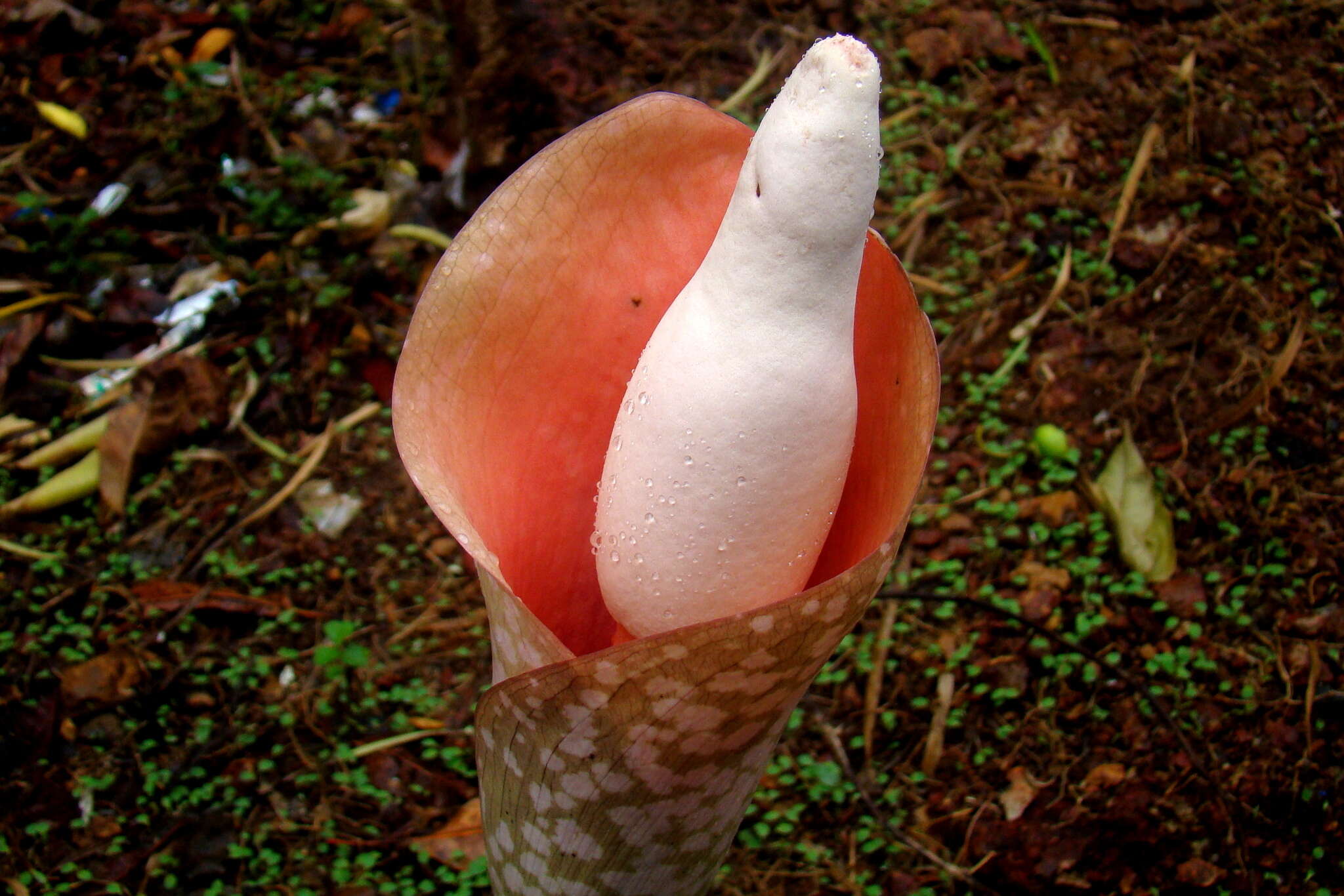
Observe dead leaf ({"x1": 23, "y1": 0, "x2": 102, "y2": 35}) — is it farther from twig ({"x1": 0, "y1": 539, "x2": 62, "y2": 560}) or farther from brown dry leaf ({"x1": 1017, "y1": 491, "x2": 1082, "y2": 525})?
brown dry leaf ({"x1": 1017, "y1": 491, "x2": 1082, "y2": 525})

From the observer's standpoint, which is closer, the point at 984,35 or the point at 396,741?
the point at 396,741

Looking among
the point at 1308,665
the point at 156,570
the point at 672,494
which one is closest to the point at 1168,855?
the point at 1308,665

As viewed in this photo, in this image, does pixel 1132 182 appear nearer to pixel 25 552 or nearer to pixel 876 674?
pixel 876 674

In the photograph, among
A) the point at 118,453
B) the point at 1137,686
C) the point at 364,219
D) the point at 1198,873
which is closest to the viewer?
the point at 1198,873

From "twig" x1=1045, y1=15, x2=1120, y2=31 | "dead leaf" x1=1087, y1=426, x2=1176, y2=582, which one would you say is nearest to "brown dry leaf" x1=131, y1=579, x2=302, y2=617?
"dead leaf" x1=1087, y1=426, x2=1176, y2=582

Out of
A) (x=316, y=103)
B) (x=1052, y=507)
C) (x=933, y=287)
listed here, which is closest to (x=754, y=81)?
(x=933, y=287)

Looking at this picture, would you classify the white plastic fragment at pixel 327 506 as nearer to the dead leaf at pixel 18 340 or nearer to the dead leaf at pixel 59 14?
the dead leaf at pixel 18 340

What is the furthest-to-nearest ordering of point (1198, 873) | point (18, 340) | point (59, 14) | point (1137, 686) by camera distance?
point (59, 14)
point (18, 340)
point (1137, 686)
point (1198, 873)
